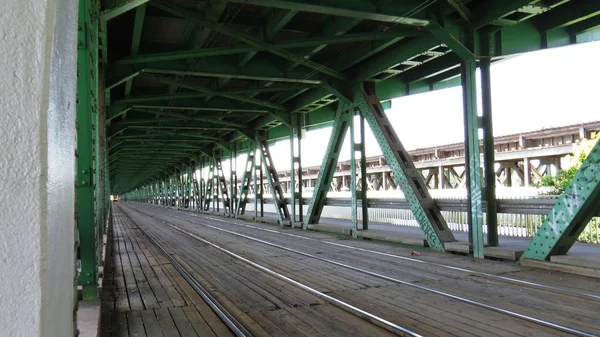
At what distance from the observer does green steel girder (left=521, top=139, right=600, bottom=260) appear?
6246 millimetres

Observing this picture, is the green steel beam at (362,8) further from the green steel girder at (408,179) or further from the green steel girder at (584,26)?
the green steel girder at (584,26)

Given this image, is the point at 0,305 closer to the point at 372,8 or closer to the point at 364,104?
the point at 372,8

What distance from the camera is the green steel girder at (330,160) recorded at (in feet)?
40.2

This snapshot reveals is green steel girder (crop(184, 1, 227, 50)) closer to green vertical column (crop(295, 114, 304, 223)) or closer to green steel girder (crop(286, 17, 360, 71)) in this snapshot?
green steel girder (crop(286, 17, 360, 71))

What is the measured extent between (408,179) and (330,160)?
362cm

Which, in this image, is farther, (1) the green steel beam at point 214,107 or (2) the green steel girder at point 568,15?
(1) the green steel beam at point 214,107

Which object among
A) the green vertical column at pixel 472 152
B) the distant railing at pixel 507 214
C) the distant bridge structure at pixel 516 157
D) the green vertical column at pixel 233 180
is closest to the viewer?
the distant railing at pixel 507 214

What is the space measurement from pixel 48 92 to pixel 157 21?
29.5 feet

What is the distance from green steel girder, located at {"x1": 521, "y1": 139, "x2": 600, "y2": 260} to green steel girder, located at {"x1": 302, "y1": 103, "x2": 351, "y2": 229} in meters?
6.05

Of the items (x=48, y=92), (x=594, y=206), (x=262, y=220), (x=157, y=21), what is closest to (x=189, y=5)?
(x=157, y=21)

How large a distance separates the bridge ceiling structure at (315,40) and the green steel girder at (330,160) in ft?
2.18

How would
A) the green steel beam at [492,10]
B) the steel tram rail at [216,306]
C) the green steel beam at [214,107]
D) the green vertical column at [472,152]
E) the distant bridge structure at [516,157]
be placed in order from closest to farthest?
the steel tram rail at [216,306] → the green steel beam at [492,10] → the green vertical column at [472,152] → the distant bridge structure at [516,157] → the green steel beam at [214,107]

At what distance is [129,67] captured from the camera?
10422 millimetres

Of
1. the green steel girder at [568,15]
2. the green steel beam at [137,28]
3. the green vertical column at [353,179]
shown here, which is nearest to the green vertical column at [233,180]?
the green vertical column at [353,179]
